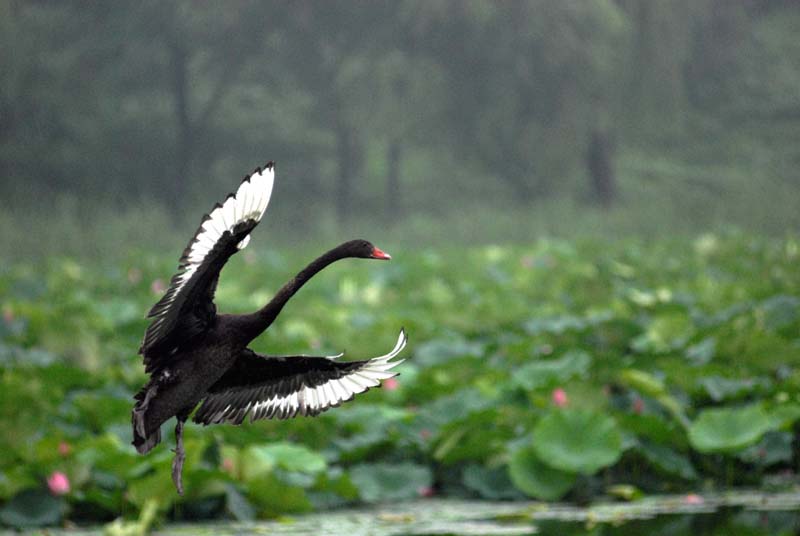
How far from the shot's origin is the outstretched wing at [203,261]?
5.12ft

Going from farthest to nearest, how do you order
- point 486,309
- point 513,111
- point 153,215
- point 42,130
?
1. point 513,111
2. point 42,130
3. point 153,215
4. point 486,309

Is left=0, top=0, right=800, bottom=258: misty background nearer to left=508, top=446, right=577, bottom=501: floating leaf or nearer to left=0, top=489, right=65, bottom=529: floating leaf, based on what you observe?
left=508, top=446, right=577, bottom=501: floating leaf

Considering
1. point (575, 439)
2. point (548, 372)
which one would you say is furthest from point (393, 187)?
point (575, 439)

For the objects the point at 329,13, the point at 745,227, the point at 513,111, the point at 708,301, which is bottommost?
the point at 708,301

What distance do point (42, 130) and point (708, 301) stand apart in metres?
21.0

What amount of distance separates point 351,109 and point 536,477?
25251 millimetres

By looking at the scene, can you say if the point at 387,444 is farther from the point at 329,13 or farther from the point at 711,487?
the point at 329,13

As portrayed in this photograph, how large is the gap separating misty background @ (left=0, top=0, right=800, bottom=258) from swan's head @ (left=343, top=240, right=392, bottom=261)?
2357 centimetres

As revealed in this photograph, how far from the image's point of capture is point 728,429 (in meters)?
5.62

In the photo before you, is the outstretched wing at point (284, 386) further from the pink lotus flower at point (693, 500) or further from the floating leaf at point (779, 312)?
the floating leaf at point (779, 312)

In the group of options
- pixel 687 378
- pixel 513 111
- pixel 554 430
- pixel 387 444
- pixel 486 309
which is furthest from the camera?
pixel 513 111

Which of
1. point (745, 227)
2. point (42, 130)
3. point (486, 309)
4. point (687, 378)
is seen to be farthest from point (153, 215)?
point (687, 378)

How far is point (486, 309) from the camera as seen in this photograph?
9562mm

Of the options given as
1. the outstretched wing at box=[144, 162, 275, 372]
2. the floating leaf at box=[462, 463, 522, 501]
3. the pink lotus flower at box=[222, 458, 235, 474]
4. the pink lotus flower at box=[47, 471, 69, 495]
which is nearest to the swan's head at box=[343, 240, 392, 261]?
the outstretched wing at box=[144, 162, 275, 372]
